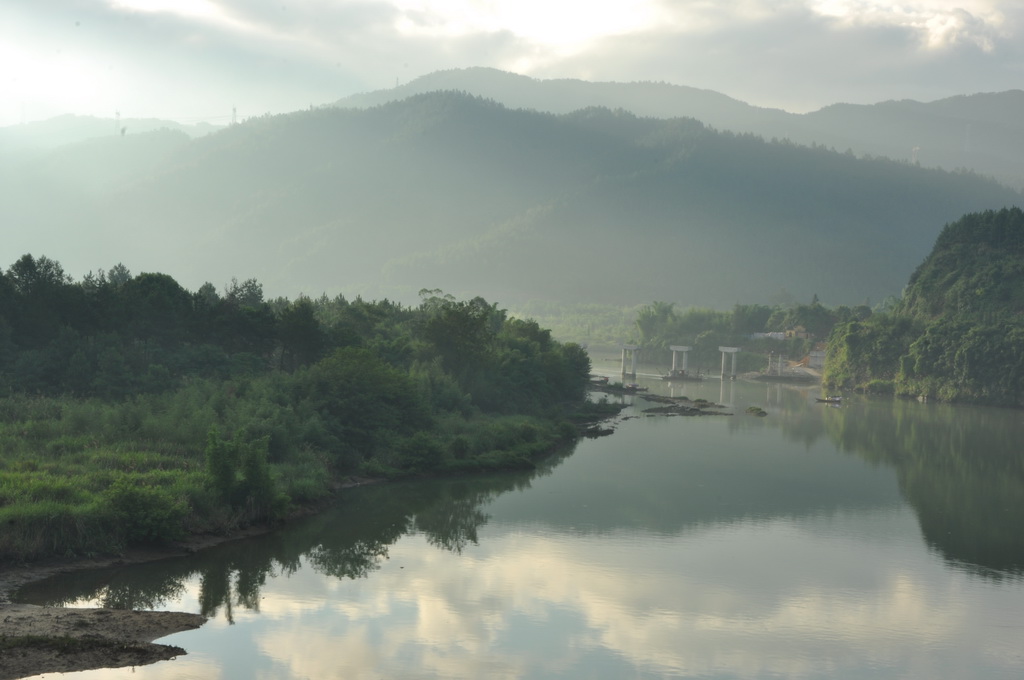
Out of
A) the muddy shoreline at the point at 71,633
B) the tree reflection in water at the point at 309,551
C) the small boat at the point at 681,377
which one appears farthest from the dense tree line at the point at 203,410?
the small boat at the point at 681,377

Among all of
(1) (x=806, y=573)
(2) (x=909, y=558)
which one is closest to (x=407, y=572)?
(1) (x=806, y=573)

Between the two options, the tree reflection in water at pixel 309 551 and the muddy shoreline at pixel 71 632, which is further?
the tree reflection in water at pixel 309 551

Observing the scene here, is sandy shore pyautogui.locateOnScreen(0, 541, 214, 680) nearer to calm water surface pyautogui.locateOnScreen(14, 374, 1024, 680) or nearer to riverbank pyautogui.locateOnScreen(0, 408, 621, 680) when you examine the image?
riverbank pyautogui.locateOnScreen(0, 408, 621, 680)

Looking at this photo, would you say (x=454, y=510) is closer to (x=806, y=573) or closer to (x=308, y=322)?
(x=806, y=573)

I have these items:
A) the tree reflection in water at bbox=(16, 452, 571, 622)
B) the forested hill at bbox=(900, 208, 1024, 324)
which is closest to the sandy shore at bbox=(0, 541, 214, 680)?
the tree reflection in water at bbox=(16, 452, 571, 622)

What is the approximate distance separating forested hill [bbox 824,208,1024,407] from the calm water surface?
39906 mm

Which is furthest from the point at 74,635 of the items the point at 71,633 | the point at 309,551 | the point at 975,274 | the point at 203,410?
the point at 975,274

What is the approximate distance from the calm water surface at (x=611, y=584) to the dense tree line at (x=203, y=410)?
4.35ft

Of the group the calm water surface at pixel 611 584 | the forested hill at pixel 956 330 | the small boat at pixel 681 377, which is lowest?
the calm water surface at pixel 611 584

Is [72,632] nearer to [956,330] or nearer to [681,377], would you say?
[956,330]

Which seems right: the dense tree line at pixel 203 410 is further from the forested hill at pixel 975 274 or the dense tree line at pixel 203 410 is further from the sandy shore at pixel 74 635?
the forested hill at pixel 975 274

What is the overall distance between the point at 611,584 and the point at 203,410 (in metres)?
14.5

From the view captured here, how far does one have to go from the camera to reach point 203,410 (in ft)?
99.9

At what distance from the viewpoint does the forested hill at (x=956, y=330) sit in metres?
76.1
